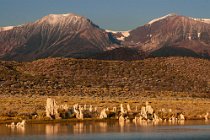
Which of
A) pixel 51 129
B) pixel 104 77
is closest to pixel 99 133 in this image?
pixel 51 129

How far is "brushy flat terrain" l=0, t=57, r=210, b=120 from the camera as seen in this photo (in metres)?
124

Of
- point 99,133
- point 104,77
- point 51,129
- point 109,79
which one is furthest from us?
point 104,77

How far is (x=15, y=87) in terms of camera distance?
13112cm

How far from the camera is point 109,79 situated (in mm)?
150125

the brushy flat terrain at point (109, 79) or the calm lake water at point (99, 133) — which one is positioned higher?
the brushy flat terrain at point (109, 79)

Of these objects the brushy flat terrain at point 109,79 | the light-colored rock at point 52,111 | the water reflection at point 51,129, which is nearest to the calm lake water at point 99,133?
the water reflection at point 51,129

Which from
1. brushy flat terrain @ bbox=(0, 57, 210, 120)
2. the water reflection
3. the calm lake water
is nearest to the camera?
the calm lake water

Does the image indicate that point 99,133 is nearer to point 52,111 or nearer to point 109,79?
point 52,111

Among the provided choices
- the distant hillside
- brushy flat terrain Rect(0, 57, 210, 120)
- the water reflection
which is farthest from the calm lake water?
the distant hillside

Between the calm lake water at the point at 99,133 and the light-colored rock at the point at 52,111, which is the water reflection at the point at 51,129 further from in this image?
the light-colored rock at the point at 52,111

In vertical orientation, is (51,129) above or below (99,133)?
above

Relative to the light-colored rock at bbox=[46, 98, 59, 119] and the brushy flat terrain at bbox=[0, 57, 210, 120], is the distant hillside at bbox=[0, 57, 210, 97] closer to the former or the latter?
the brushy flat terrain at bbox=[0, 57, 210, 120]

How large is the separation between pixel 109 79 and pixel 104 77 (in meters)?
2.59

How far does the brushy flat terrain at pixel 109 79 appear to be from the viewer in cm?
12438
